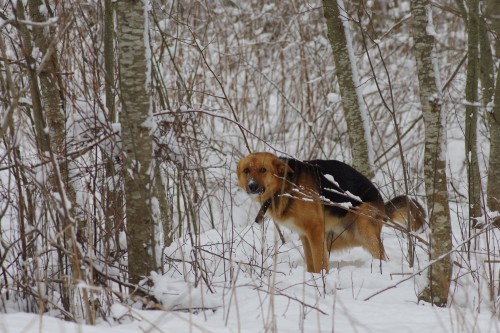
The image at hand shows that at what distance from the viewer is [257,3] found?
1248 centimetres

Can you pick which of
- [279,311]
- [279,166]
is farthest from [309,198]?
[279,311]

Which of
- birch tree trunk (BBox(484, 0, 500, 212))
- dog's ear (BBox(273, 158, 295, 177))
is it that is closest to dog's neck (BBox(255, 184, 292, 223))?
dog's ear (BBox(273, 158, 295, 177))

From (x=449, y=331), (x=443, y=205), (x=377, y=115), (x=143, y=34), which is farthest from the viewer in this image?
(x=377, y=115)

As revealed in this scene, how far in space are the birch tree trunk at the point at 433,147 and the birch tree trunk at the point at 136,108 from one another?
1.62 m

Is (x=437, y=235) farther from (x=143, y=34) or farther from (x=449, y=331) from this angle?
A: (x=143, y=34)

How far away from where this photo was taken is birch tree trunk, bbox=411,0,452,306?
11.5 ft

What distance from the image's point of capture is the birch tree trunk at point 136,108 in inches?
130

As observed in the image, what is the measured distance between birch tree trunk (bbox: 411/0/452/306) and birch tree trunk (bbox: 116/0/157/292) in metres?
1.62

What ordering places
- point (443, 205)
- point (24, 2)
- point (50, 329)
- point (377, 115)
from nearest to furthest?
point (50, 329), point (443, 205), point (24, 2), point (377, 115)

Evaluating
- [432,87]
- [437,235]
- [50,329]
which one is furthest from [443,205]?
[50,329]

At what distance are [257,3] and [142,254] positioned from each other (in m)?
9.88

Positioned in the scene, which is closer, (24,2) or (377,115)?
(24,2)

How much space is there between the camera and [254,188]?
18.6 feet

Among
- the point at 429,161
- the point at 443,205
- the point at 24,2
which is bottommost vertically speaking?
the point at 443,205
